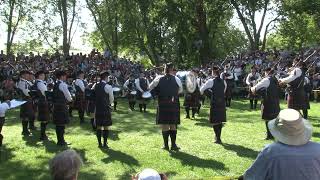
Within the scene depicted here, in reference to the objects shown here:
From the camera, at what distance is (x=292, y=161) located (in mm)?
3459

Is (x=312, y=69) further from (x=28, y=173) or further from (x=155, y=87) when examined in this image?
(x=28, y=173)

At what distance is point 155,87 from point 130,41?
32384mm

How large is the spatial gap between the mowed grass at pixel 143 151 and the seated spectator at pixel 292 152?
13.2 ft

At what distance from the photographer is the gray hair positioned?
336cm

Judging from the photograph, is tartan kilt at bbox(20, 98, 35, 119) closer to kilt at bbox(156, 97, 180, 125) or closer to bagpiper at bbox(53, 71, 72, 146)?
bagpiper at bbox(53, 71, 72, 146)

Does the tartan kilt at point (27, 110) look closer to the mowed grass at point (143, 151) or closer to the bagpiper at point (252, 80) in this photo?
the mowed grass at point (143, 151)

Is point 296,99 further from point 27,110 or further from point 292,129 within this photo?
point 292,129

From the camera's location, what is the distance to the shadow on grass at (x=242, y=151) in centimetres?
927

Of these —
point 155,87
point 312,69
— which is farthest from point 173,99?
point 312,69

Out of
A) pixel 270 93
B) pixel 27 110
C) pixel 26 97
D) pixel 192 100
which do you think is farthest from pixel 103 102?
pixel 192 100

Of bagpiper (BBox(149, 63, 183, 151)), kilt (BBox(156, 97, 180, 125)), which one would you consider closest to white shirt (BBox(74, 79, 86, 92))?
bagpiper (BBox(149, 63, 183, 151))

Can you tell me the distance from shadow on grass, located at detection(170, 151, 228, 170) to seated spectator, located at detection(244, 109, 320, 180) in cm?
485

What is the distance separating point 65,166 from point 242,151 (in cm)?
672

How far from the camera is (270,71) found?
10.5m
